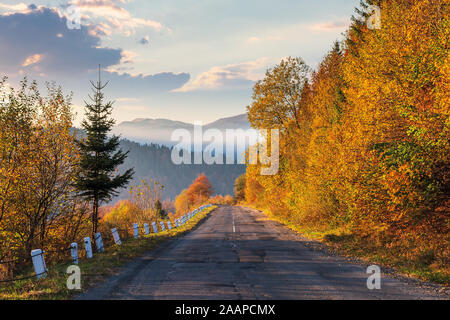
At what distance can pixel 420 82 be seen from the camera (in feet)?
37.1

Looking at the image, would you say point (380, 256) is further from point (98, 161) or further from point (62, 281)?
point (98, 161)

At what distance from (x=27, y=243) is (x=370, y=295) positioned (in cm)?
1910

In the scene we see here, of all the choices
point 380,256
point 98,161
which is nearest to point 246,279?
point 380,256

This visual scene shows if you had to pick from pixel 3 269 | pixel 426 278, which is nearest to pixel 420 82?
pixel 426 278

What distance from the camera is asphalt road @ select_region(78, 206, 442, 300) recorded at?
7.32 metres

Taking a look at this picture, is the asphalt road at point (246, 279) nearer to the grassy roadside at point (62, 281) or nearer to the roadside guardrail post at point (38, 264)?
the grassy roadside at point (62, 281)

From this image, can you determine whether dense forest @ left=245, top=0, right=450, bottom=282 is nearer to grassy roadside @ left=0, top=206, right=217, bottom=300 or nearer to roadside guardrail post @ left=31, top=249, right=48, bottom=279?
grassy roadside @ left=0, top=206, right=217, bottom=300

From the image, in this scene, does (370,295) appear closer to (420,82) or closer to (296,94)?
(420,82)

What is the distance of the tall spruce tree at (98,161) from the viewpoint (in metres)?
22.1

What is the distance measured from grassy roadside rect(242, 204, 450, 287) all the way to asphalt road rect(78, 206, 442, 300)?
3.26ft

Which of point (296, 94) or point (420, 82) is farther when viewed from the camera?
point (296, 94)

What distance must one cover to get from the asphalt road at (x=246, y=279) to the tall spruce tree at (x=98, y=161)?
10741mm

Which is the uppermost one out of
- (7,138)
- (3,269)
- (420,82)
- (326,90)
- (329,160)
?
(326,90)

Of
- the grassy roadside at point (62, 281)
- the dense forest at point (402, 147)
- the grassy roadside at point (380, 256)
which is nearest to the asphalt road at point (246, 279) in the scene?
the grassy roadside at point (62, 281)
